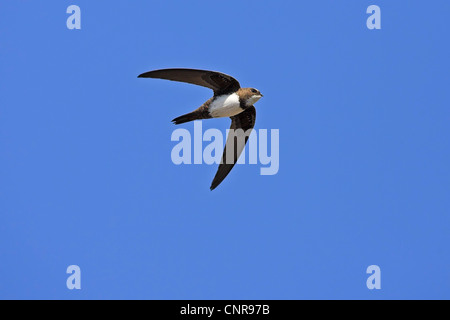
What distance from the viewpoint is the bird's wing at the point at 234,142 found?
11820 millimetres

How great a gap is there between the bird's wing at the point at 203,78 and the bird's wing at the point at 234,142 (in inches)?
31.9

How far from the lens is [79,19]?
38.3 feet

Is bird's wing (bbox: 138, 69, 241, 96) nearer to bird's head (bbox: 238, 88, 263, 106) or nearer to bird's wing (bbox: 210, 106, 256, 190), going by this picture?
bird's head (bbox: 238, 88, 263, 106)

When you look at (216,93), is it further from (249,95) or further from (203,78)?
(249,95)

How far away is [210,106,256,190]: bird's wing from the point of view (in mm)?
11820

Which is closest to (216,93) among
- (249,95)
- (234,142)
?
(249,95)

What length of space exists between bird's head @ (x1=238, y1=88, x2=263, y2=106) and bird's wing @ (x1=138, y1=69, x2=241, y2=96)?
105 millimetres

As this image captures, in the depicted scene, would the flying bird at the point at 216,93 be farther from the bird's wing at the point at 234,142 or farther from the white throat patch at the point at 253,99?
the bird's wing at the point at 234,142

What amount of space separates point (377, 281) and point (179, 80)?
4.02 meters

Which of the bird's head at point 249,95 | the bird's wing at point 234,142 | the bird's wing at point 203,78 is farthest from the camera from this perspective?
the bird's wing at point 234,142

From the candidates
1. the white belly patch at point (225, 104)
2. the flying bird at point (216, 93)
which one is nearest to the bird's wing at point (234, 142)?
the flying bird at point (216, 93)

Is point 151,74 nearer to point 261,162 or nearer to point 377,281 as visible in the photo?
point 261,162

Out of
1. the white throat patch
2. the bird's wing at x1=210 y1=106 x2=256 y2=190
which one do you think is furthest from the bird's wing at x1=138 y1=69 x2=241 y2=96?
the bird's wing at x1=210 y1=106 x2=256 y2=190
